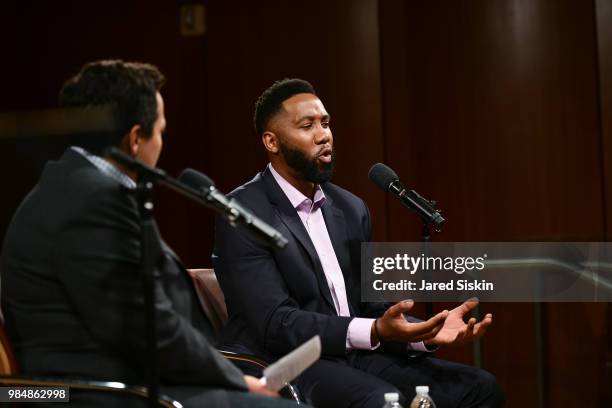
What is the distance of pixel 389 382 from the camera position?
2.93 metres

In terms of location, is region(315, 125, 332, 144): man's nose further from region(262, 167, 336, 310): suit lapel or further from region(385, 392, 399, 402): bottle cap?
region(385, 392, 399, 402): bottle cap

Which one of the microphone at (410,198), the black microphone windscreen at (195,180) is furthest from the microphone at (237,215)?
the microphone at (410,198)

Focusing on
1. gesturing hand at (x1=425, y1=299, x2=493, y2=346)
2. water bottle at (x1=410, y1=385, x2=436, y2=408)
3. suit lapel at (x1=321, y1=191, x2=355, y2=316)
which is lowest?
water bottle at (x1=410, y1=385, x2=436, y2=408)

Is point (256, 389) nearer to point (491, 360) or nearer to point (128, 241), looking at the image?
point (128, 241)

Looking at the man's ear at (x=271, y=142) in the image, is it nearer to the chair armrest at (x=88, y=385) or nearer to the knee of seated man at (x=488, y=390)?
the knee of seated man at (x=488, y=390)

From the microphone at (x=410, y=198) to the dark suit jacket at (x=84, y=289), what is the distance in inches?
43.4

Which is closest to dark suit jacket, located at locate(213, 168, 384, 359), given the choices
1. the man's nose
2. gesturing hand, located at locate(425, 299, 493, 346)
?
the man's nose

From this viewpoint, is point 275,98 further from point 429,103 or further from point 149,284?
point 429,103

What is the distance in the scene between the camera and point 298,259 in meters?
2.89

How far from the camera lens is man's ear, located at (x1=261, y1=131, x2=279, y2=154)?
3.17 m

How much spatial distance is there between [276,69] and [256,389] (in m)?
3.20

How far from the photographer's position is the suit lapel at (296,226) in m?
2.95

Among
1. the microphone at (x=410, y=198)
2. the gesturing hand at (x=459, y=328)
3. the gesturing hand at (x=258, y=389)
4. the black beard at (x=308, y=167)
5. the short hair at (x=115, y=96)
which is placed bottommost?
the gesturing hand at (x=459, y=328)

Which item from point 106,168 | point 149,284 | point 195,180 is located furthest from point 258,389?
point 106,168
